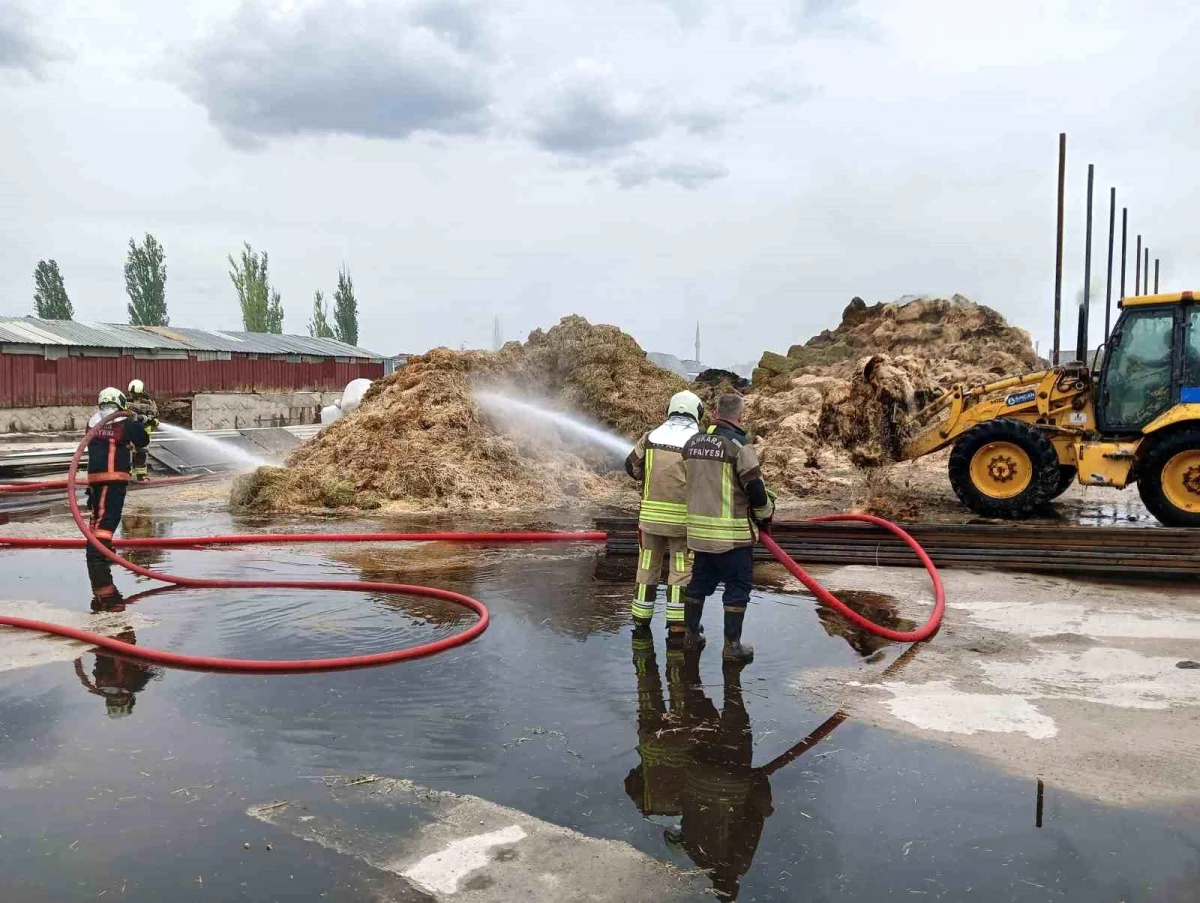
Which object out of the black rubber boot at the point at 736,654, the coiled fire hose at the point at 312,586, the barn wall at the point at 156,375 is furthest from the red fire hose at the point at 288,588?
the barn wall at the point at 156,375

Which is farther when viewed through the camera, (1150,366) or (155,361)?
(155,361)

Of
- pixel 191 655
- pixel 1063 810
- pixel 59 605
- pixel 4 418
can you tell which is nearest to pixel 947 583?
pixel 1063 810

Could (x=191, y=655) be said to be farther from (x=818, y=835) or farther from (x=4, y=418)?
(x=4, y=418)

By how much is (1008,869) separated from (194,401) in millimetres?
28853

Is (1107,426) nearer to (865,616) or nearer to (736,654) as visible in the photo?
(865,616)

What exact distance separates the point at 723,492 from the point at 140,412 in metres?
8.76

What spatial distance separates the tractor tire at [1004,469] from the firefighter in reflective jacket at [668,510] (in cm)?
608

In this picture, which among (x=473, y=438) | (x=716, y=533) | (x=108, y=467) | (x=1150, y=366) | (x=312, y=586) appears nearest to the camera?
(x=716, y=533)

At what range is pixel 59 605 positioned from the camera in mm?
7789

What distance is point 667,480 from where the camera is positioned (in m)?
6.57

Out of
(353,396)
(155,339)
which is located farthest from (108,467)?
(155,339)

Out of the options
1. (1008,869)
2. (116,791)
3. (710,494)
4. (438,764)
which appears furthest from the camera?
(710,494)

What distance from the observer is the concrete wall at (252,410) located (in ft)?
94.4

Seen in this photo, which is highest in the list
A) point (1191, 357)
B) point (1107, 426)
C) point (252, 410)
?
point (1191, 357)
